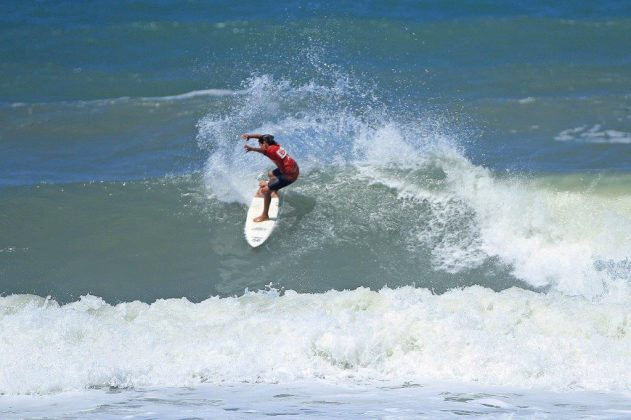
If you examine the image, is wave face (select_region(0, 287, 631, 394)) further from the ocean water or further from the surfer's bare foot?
the surfer's bare foot

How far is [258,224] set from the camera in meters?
12.1

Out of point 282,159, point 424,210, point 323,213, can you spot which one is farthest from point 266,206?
point 424,210

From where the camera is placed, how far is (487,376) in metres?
8.62

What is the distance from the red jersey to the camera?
1202 cm

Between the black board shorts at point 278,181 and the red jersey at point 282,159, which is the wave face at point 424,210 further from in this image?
the red jersey at point 282,159

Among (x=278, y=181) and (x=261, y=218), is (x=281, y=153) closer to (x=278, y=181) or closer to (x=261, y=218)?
(x=278, y=181)

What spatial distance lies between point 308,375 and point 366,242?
3427mm

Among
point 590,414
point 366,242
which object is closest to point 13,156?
point 366,242

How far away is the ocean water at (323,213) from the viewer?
28.7ft

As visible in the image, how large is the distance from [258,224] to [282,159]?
881 millimetres

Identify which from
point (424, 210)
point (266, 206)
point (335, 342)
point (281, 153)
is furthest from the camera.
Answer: point (424, 210)

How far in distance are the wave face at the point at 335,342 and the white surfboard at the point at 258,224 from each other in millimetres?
1830

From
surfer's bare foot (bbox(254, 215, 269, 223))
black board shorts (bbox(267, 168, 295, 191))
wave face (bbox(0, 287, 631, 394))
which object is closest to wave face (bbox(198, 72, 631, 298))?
surfer's bare foot (bbox(254, 215, 269, 223))

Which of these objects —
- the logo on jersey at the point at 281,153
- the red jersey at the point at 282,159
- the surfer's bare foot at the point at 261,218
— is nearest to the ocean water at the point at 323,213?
the surfer's bare foot at the point at 261,218
